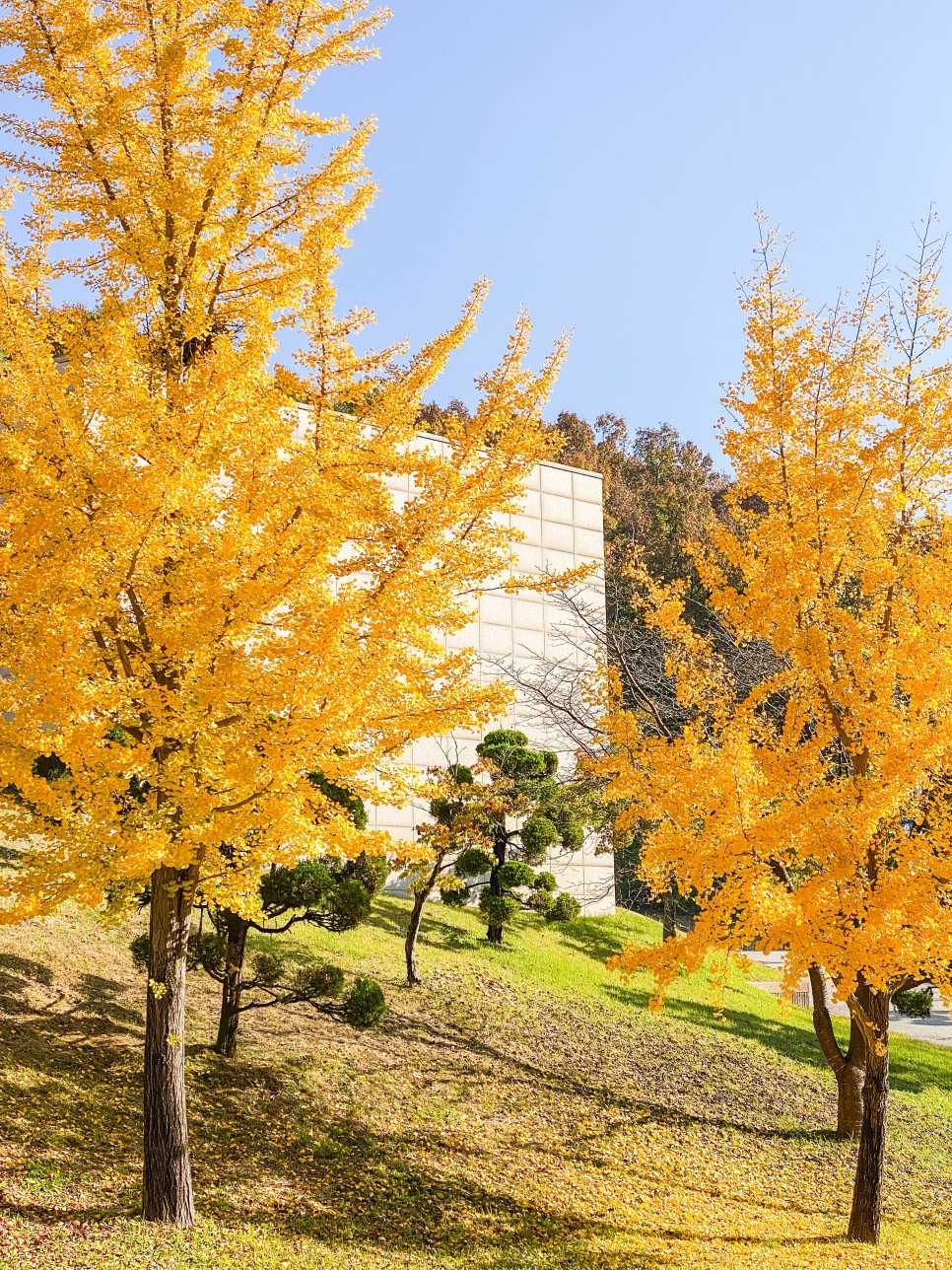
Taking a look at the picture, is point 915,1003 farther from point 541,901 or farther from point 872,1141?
point 872,1141

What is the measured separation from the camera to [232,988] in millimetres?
10125

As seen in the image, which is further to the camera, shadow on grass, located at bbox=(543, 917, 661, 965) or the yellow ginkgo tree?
shadow on grass, located at bbox=(543, 917, 661, 965)

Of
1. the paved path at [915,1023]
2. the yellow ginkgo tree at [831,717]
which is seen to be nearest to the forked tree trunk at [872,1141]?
the yellow ginkgo tree at [831,717]

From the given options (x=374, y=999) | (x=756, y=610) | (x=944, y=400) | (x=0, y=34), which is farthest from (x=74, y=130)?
(x=374, y=999)

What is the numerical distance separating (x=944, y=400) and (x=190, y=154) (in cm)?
621

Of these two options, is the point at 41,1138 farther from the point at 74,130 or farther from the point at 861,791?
the point at 74,130

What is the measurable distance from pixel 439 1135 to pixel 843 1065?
5.15 meters

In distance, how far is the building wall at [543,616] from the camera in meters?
19.9

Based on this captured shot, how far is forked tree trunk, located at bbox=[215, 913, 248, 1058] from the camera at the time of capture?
10094mm

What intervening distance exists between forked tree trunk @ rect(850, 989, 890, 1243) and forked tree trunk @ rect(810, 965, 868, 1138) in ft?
8.35

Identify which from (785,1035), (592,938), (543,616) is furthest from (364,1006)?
(543,616)

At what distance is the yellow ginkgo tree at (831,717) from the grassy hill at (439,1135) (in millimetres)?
1974

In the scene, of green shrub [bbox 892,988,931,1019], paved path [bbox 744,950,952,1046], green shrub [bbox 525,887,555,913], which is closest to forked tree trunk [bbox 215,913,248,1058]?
green shrub [bbox 525,887,555,913]

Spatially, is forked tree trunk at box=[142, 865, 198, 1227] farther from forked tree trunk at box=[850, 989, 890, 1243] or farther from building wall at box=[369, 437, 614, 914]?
building wall at box=[369, 437, 614, 914]
